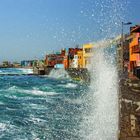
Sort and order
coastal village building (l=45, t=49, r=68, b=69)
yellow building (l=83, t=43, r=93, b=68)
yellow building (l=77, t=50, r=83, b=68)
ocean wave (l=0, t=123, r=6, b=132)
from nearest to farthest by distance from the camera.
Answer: ocean wave (l=0, t=123, r=6, b=132) → yellow building (l=83, t=43, r=93, b=68) → yellow building (l=77, t=50, r=83, b=68) → coastal village building (l=45, t=49, r=68, b=69)

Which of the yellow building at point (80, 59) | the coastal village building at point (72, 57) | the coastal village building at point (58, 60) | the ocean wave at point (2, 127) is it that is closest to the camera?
the ocean wave at point (2, 127)

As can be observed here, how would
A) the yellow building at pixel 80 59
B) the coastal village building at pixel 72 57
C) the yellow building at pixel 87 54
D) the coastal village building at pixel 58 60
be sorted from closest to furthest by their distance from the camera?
the yellow building at pixel 87 54 → the yellow building at pixel 80 59 → the coastal village building at pixel 72 57 → the coastal village building at pixel 58 60

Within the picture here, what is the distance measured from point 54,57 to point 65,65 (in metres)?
22.2

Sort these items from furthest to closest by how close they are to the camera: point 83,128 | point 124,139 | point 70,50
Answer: point 70,50 < point 83,128 < point 124,139

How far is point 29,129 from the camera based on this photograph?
2467 cm

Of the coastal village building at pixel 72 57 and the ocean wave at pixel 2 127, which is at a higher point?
the coastal village building at pixel 72 57

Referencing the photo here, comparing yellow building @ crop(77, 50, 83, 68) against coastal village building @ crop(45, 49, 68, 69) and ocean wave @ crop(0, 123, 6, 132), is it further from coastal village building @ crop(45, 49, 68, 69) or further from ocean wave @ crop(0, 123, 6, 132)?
ocean wave @ crop(0, 123, 6, 132)

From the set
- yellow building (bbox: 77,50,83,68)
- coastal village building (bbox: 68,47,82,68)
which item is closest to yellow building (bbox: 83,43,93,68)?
yellow building (bbox: 77,50,83,68)

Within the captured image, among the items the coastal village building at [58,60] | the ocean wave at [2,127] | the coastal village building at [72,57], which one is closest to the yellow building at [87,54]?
the coastal village building at [72,57]

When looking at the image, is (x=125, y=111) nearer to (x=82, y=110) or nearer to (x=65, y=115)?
(x=65, y=115)

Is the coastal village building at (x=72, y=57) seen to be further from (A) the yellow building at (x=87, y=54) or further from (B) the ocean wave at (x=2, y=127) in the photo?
(B) the ocean wave at (x=2, y=127)

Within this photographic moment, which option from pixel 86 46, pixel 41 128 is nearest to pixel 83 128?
pixel 41 128

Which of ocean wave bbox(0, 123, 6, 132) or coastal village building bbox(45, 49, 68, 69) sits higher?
coastal village building bbox(45, 49, 68, 69)

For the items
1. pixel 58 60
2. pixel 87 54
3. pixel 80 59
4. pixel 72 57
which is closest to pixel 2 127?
pixel 87 54
